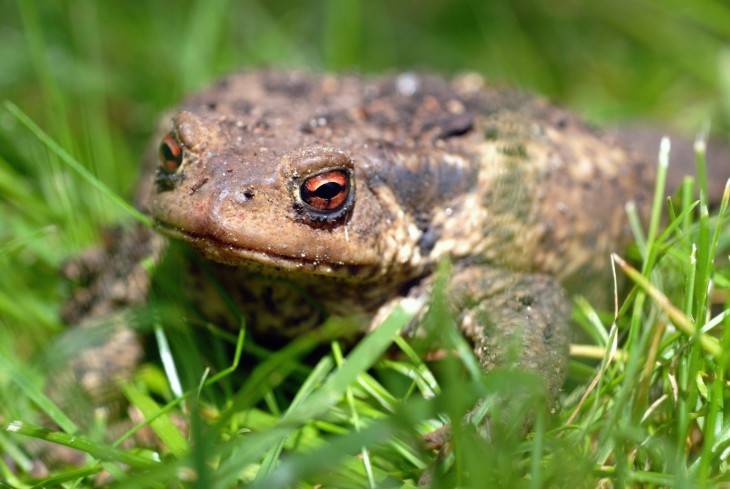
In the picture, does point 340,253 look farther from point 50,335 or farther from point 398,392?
point 50,335

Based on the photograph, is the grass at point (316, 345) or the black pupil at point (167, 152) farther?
the black pupil at point (167, 152)

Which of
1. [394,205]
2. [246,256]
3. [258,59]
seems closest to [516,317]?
[394,205]

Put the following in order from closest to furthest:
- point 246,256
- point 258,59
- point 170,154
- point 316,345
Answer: point 246,256
point 170,154
point 316,345
point 258,59

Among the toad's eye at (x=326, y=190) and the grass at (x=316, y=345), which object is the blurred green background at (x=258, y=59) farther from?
the toad's eye at (x=326, y=190)

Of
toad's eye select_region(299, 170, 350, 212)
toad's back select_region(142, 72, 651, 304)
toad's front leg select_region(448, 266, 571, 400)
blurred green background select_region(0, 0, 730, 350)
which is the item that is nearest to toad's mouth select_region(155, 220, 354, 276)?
toad's back select_region(142, 72, 651, 304)

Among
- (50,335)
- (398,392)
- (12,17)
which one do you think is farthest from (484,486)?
(12,17)

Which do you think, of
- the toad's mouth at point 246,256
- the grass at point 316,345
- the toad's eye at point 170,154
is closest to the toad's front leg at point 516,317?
the grass at point 316,345

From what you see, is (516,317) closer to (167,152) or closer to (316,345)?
(316,345)

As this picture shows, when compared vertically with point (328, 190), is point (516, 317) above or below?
below

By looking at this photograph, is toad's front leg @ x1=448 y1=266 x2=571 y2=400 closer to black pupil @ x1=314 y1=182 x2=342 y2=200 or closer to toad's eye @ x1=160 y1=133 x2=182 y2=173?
black pupil @ x1=314 y1=182 x2=342 y2=200
